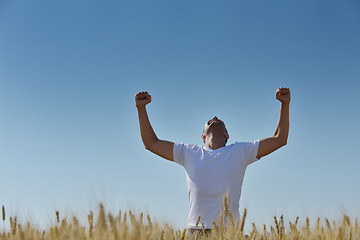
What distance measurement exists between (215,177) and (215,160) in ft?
0.58

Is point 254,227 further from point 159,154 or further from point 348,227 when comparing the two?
point 159,154

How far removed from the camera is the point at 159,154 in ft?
13.8

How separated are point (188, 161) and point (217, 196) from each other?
0.47 m

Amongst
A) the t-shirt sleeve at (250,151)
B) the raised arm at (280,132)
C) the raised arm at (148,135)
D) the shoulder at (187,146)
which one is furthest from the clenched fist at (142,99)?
the raised arm at (280,132)

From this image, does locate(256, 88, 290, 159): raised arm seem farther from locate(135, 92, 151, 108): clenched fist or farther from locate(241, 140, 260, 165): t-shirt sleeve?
locate(135, 92, 151, 108): clenched fist

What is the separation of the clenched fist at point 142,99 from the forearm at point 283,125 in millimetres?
1503

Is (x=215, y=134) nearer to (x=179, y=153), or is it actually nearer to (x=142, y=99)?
(x=179, y=153)

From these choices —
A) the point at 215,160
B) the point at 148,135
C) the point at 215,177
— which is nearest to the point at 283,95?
the point at 215,160

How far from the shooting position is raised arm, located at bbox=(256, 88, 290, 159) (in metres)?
3.96

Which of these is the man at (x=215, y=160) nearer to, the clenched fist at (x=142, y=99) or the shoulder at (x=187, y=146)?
the shoulder at (x=187, y=146)

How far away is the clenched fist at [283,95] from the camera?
4301 mm

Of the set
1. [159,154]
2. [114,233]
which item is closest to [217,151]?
[159,154]

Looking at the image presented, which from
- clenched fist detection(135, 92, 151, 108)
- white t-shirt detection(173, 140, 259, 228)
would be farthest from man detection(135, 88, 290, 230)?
clenched fist detection(135, 92, 151, 108)

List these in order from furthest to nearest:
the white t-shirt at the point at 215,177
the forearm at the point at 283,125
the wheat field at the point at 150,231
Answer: the forearm at the point at 283,125 < the white t-shirt at the point at 215,177 < the wheat field at the point at 150,231
